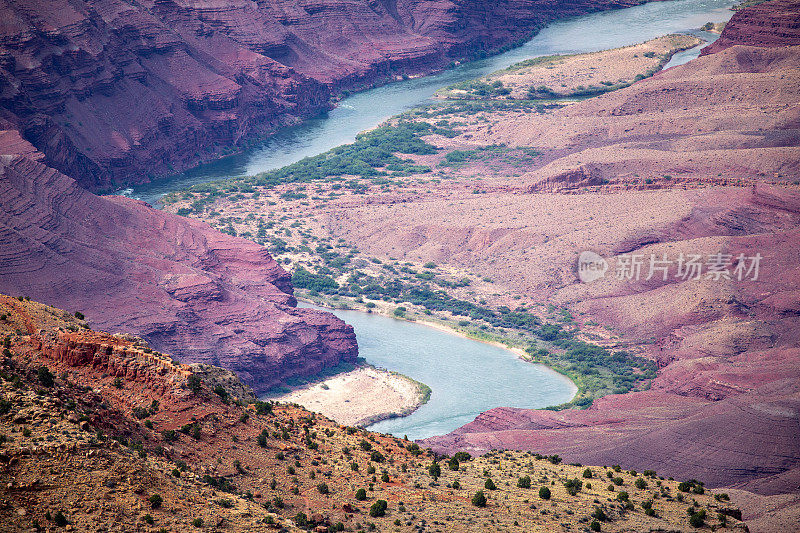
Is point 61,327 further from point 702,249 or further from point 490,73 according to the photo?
point 490,73

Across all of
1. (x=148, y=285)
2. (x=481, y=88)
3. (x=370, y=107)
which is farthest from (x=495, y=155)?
(x=148, y=285)

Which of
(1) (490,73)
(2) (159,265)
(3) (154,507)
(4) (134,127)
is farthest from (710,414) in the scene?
(1) (490,73)

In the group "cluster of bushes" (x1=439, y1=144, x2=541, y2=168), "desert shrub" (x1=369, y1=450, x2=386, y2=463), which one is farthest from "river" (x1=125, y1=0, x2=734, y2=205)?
"desert shrub" (x1=369, y1=450, x2=386, y2=463)

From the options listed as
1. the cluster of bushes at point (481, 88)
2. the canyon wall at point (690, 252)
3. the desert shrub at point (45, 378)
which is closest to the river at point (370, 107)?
the cluster of bushes at point (481, 88)

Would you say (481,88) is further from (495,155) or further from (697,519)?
(697,519)

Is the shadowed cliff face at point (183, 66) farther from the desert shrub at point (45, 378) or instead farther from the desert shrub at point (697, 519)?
the desert shrub at point (697, 519)

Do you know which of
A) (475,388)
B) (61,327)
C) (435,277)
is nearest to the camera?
(61,327)
